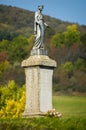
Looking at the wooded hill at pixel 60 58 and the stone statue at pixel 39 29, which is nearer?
the stone statue at pixel 39 29

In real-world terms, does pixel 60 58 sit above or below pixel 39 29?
above

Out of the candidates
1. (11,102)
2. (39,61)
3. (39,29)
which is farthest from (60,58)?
(39,61)

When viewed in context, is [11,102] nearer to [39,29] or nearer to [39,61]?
[39,29]

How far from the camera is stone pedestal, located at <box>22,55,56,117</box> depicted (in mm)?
20094

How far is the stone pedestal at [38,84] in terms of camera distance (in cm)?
2009

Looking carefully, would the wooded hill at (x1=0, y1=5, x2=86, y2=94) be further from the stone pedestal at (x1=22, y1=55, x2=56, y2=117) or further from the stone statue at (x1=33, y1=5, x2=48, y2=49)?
the stone pedestal at (x1=22, y1=55, x2=56, y2=117)

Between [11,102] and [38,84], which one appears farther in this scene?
[11,102]

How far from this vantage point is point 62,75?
117 m

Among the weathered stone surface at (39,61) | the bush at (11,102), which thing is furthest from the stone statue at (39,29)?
the bush at (11,102)

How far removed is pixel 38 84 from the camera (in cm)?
2020

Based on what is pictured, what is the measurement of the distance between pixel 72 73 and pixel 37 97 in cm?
10269

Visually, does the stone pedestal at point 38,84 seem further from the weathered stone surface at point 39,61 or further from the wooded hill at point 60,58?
the wooded hill at point 60,58

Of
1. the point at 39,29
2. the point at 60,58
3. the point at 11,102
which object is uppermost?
the point at 60,58

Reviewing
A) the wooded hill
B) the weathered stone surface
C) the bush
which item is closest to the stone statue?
the weathered stone surface
